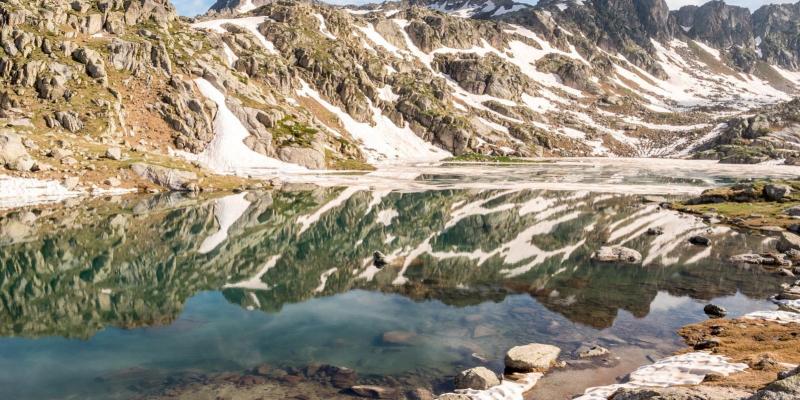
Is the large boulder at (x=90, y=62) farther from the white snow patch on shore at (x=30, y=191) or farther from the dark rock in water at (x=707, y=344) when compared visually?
the dark rock in water at (x=707, y=344)

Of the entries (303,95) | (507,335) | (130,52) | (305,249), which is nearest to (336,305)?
(507,335)

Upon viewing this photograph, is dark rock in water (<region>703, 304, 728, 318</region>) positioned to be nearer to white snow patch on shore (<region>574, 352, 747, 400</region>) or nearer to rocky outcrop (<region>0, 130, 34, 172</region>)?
white snow patch on shore (<region>574, 352, 747, 400</region>)

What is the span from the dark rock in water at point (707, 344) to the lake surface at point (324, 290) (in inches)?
42.9

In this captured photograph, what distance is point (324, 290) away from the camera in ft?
115

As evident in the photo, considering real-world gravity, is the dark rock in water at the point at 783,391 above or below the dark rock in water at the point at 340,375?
above

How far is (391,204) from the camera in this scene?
79938 millimetres

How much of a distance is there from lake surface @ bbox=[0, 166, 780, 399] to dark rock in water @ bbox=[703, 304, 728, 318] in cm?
74

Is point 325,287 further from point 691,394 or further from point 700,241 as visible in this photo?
point 700,241

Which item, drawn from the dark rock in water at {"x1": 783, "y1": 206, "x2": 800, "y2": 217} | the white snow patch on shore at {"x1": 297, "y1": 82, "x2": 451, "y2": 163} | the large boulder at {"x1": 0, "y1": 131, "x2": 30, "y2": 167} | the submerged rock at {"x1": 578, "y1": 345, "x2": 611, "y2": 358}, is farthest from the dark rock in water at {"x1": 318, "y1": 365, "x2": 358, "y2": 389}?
the white snow patch on shore at {"x1": 297, "y1": 82, "x2": 451, "y2": 163}

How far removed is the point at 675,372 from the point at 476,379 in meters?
8.18

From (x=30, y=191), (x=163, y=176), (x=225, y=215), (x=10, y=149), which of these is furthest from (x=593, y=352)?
(x=10, y=149)

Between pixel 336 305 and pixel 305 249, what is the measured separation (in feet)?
58.6

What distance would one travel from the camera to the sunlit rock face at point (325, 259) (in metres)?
31.7

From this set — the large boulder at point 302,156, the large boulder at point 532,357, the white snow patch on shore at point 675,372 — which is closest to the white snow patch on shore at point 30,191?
the large boulder at point 302,156
